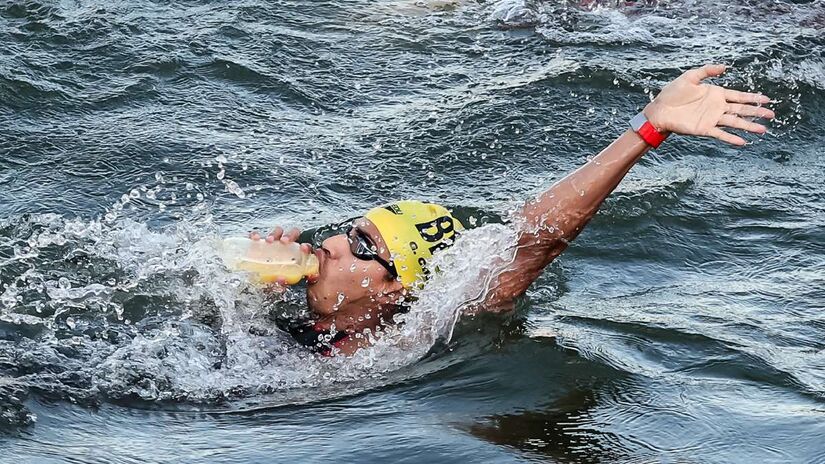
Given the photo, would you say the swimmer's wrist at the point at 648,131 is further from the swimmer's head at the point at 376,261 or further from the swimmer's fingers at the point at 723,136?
the swimmer's head at the point at 376,261

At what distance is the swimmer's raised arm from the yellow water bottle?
36.0 inches

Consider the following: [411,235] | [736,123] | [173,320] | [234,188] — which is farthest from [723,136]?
[234,188]

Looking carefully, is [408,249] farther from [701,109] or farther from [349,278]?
[701,109]

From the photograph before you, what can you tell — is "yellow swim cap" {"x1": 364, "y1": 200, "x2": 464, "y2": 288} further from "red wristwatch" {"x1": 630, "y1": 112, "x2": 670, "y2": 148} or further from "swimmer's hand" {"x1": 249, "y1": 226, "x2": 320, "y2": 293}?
"red wristwatch" {"x1": 630, "y1": 112, "x2": 670, "y2": 148}

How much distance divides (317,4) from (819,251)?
18.7 ft

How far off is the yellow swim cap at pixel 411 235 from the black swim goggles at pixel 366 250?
35 millimetres

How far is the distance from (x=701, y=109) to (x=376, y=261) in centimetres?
169

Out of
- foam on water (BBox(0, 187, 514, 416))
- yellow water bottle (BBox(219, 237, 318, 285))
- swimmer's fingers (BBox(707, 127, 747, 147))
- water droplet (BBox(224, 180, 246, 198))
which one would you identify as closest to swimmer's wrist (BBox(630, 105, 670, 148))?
swimmer's fingers (BBox(707, 127, 747, 147))

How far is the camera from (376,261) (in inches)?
233

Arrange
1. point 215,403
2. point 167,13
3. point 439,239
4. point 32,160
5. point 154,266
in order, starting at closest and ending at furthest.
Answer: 1. point 215,403
2. point 439,239
3. point 154,266
4. point 32,160
5. point 167,13

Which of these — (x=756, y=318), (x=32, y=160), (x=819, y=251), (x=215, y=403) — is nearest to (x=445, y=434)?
(x=215, y=403)

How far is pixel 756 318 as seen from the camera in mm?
6500

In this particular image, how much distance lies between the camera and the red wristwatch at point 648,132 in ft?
17.3

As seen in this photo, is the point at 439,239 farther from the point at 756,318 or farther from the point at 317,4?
the point at 317,4
